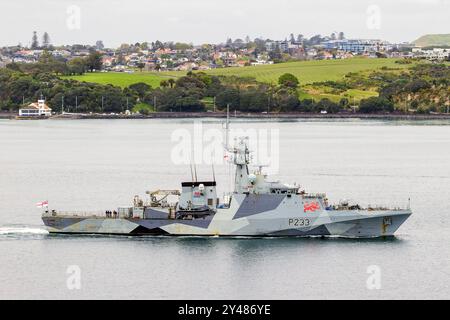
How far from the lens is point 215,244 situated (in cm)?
5128

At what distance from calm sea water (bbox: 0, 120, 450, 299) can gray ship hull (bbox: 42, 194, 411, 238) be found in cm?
54

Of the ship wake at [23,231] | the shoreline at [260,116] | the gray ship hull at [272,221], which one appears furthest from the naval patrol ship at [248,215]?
the shoreline at [260,116]

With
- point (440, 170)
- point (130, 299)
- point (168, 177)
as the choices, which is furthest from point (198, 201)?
point (440, 170)

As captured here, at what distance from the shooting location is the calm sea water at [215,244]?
44406mm

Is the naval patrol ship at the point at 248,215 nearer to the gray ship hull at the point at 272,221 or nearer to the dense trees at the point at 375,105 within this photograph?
the gray ship hull at the point at 272,221

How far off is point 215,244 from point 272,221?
→ 282 cm

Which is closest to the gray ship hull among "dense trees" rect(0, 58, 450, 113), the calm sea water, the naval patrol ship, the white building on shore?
the naval patrol ship

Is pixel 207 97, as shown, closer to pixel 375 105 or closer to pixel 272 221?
pixel 375 105

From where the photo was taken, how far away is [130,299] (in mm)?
42312

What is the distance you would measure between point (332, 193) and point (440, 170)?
1933 cm

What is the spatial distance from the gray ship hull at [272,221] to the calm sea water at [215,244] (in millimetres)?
535

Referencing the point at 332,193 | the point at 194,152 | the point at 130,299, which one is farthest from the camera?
the point at 194,152

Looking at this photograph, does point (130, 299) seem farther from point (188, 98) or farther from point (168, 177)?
point (188, 98)

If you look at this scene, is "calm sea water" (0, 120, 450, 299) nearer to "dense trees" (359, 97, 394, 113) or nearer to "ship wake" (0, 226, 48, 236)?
"ship wake" (0, 226, 48, 236)
